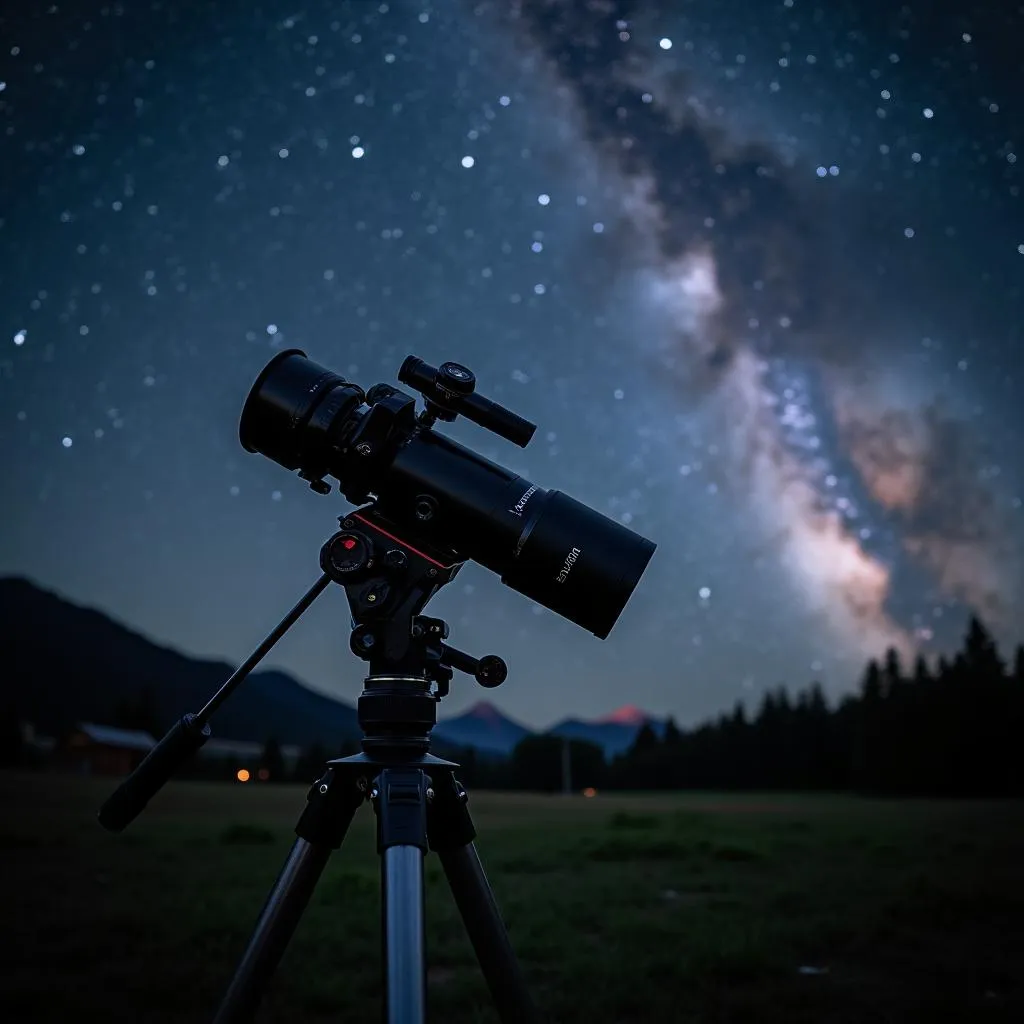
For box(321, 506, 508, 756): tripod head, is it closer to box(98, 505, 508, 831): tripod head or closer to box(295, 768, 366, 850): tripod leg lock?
box(98, 505, 508, 831): tripod head

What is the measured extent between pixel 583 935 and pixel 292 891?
400 centimetres

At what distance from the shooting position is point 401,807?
83.5 inches

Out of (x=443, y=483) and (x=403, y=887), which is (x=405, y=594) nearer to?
(x=443, y=483)

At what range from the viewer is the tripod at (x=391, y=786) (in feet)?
6.71

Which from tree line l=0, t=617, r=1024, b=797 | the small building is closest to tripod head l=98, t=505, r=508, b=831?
tree line l=0, t=617, r=1024, b=797

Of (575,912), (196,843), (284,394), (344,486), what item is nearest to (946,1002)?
(575,912)

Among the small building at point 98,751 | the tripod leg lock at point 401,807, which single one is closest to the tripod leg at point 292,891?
the tripod leg lock at point 401,807

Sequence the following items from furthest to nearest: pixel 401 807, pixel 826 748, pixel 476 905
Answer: pixel 826 748, pixel 476 905, pixel 401 807

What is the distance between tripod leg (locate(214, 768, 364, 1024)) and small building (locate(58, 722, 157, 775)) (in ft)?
244

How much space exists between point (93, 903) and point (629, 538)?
5980mm

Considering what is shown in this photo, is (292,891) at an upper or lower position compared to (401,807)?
lower

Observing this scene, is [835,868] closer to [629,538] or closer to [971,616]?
[629,538]

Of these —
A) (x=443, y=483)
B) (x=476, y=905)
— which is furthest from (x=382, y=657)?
(x=476, y=905)

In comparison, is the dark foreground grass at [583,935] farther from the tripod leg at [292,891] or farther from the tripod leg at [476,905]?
the tripod leg at [292,891]
